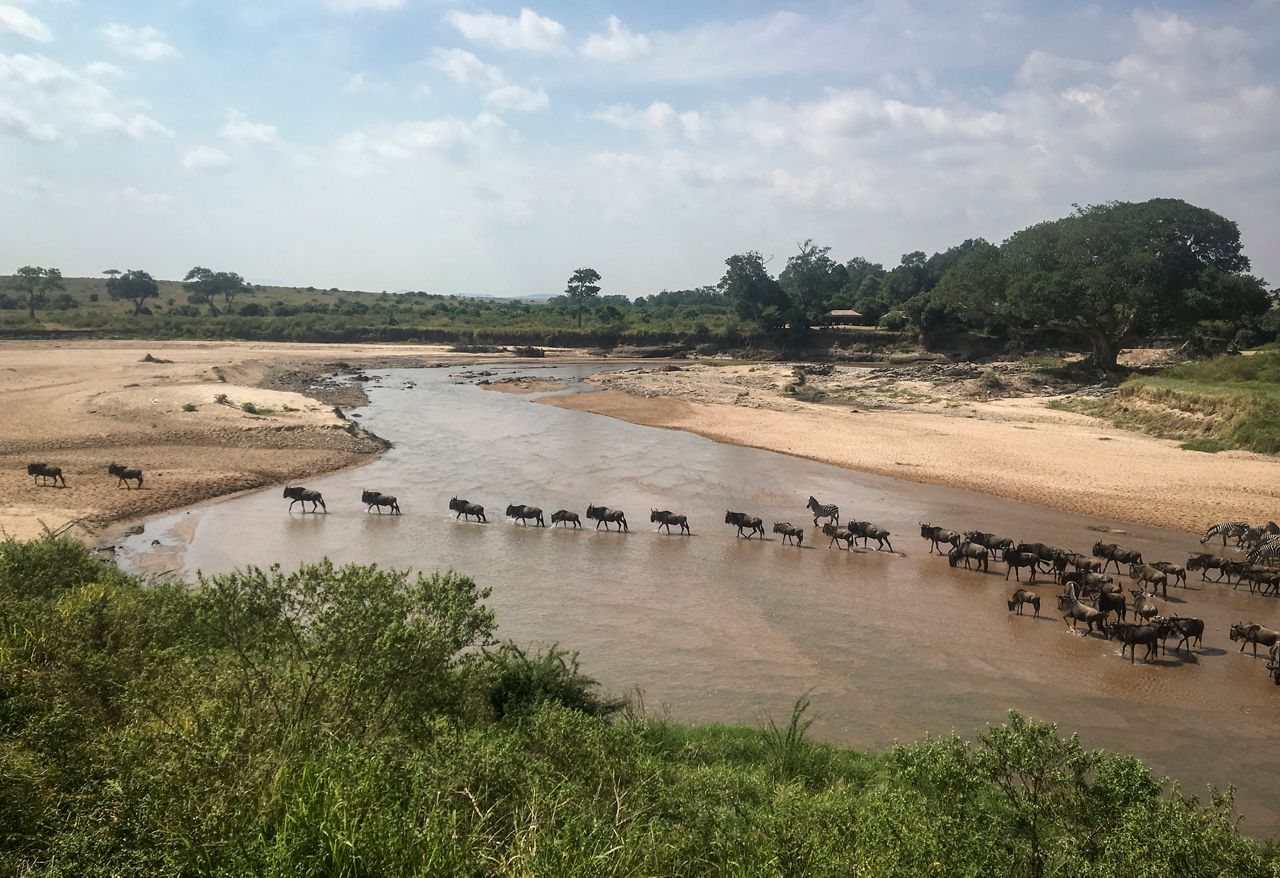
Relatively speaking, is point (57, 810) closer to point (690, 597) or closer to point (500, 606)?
point (500, 606)

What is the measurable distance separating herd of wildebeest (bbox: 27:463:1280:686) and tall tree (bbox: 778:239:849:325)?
214 ft

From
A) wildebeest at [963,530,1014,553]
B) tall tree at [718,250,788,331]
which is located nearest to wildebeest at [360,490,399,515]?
wildebeest at [963,530,1014,553]

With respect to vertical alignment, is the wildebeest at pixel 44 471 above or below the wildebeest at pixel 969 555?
above

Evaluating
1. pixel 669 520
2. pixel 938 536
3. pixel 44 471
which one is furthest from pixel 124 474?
pixel 938 536

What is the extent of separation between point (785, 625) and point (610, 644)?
3874 mm

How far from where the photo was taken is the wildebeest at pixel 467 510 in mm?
23920

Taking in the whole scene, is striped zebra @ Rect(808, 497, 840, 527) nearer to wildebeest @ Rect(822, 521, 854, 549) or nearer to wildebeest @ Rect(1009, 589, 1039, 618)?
wildebeest @ Rect(822, 521, 854, 549)

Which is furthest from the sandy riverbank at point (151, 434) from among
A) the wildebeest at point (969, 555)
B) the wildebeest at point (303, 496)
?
the wildebeest at point (969, 555)

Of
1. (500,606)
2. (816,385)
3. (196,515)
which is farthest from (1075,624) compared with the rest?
(816,385)

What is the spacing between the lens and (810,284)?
306 feet

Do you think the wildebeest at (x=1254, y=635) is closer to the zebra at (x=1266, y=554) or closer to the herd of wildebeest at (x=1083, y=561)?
the herd of wildebeest at (x=1083, y=561)

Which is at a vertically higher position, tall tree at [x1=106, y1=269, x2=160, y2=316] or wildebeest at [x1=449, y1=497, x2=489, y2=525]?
tall tree at [x1=106, y1=269, x2=160, y2=316]

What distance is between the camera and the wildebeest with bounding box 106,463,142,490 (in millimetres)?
25234

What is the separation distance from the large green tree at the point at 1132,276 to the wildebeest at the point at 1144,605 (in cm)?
4429
